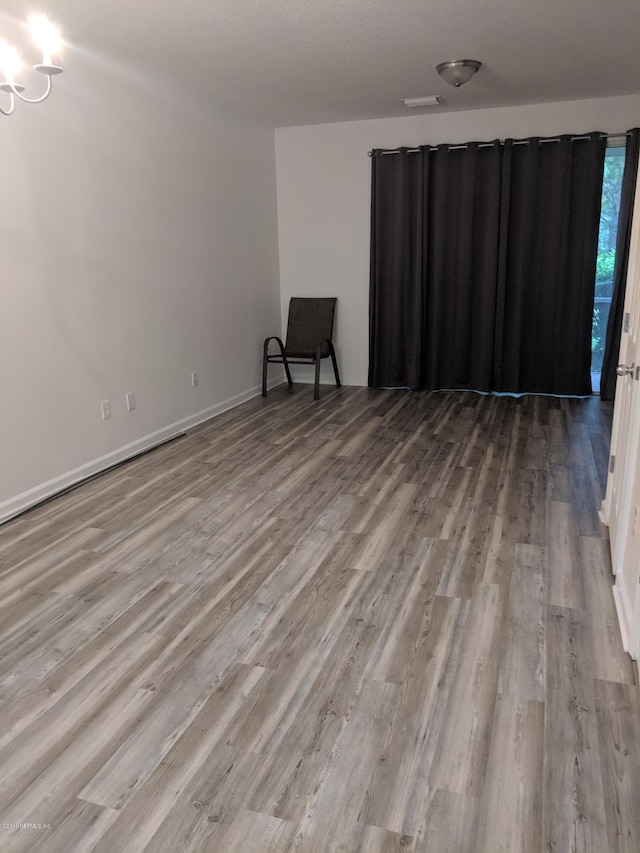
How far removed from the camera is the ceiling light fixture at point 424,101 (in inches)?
184

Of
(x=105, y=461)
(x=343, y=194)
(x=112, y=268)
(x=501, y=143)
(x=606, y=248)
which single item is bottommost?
(x=105, y=461)

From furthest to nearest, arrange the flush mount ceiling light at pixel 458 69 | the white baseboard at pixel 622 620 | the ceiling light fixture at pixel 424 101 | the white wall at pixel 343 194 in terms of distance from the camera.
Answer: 1. the white wall at pixel 343 194
2. the ceiling light fixture at pixel 424 101
3. the flush mount ceiling light at pixel 458 69
4. the white baseboard at pixel 622 620

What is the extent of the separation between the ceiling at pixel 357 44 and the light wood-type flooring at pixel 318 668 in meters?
2.32

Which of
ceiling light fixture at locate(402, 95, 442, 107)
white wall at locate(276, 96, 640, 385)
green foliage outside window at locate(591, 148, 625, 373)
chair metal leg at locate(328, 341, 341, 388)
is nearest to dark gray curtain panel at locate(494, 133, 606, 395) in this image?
green foliage outside window at locate(591, 148, 625, 373)

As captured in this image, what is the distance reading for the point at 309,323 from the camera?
19.3 feet

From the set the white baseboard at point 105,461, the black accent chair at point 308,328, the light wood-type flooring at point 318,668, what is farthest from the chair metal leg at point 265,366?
the light wood-type flooring at point 318,668

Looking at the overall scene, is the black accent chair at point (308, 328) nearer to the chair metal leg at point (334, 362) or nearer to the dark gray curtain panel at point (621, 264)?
the chair metal leg at point (334, 362)

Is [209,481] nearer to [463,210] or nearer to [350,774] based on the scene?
[350,774]

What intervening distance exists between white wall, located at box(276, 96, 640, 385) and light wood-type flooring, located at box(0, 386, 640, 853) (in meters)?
2.74

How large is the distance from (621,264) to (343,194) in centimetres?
244

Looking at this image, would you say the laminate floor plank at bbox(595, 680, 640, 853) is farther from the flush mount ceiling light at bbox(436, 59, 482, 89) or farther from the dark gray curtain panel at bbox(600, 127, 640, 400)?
the dark gray curtain panel at bbox(600, 127, 640, 400)

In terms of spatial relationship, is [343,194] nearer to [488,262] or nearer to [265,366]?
[488,262]

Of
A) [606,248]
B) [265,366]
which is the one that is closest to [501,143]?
[606,248]

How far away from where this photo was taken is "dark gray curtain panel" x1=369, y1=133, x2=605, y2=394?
5059 mm
